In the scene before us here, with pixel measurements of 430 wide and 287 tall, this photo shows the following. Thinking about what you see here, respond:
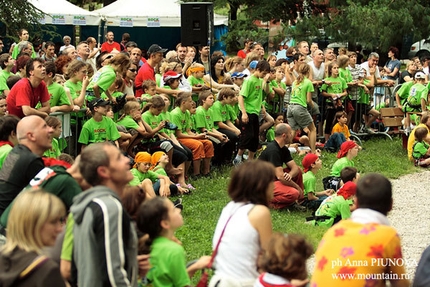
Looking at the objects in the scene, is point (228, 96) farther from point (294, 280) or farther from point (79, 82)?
point (294, 280)

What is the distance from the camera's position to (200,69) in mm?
16047

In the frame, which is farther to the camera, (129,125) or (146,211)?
(129,125)

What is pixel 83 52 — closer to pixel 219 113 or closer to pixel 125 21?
pixel 219 113

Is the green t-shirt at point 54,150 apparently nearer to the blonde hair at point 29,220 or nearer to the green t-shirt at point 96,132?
the green t-shirt at point 96,132

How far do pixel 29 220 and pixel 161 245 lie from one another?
4.00 ft

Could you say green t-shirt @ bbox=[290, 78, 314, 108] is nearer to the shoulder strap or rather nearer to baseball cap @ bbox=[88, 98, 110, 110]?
baseball cap @ bbox=[88, 98, 110, 110]

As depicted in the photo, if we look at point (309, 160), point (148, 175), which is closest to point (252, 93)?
point (309, 160)

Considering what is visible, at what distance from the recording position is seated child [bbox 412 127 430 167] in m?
16.1

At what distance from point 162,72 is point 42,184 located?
945 centimetres

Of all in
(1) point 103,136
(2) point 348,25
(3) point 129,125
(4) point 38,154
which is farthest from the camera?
(2) point 348,25

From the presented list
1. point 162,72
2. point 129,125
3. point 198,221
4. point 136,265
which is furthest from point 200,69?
point 136,265

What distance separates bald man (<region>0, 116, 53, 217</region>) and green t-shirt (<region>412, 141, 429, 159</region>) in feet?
35.4

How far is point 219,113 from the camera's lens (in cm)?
1512

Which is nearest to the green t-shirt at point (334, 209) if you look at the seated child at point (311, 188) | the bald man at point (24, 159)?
the seated child at point (311, 188)
